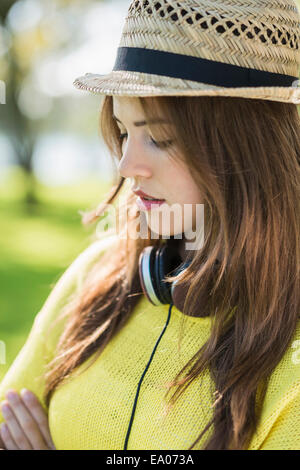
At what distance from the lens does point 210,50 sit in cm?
145

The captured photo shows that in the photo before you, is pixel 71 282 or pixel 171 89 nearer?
pixel 171 89

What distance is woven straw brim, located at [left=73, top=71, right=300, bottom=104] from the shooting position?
143cm

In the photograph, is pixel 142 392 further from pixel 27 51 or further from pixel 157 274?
pixel 27 51

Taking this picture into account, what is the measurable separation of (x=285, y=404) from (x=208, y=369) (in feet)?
0.74

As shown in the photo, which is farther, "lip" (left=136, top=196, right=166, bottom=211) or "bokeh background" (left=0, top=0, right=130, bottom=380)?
"bokeh background" (left=0, top=0, right=130, bottom=380)

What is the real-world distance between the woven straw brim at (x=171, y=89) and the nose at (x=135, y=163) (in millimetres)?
141

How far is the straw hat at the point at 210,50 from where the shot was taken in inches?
57.2

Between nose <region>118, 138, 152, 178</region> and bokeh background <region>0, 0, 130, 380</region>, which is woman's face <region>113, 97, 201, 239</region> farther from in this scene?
bokeh background <region>0, 0, 130, 380</region>

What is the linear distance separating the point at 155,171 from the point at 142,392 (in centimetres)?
57

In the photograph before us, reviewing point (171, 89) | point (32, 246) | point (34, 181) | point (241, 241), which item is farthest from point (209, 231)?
point (34, 181)

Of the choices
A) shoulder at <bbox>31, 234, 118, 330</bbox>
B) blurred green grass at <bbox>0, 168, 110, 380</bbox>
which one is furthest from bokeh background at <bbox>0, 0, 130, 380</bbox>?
shoulder at <bbox>31, 234, 118, 330</bbox>

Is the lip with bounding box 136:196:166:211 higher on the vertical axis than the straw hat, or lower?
lower

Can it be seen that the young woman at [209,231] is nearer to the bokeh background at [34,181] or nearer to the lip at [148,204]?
the lip at [148,204]

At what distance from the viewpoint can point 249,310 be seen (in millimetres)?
1561
